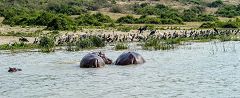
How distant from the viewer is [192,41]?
30.4 metres

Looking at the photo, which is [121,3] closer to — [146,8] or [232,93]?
[146,8]

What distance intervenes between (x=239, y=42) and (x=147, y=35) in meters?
5.99

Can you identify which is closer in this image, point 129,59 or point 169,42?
point 129,59

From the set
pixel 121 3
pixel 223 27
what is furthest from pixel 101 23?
pixel 121 3

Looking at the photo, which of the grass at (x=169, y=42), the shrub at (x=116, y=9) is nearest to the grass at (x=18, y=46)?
the grass at (x=169, y=42)

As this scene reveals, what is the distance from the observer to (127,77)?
16.8 meters

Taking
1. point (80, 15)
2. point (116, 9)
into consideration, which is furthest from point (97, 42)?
point (116, 9)

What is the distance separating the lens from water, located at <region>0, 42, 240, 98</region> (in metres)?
14.0

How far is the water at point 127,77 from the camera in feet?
46.0

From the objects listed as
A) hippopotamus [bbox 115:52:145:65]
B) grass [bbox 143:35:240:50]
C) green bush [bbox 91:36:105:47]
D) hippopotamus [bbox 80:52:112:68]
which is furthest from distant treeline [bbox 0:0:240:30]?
hippopotamus [bbox 80:52:112:68]

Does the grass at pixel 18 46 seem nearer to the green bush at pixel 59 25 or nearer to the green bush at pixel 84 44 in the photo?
the green bush at pixel 84 44

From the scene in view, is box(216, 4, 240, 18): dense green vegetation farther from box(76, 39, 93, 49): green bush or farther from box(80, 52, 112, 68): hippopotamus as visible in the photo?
box(80, 52, 112, 68): hippopotamus

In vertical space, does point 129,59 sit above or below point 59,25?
below

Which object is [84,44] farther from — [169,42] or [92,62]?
[92,62]
